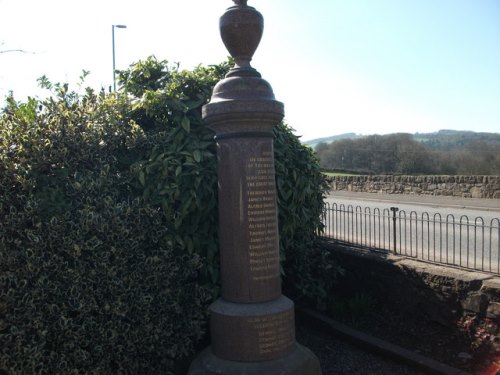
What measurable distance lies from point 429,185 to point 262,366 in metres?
19.2

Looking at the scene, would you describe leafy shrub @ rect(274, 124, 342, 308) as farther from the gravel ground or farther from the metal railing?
the metal railing

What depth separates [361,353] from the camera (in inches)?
202

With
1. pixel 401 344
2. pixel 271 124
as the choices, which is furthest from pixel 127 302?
pixel 401 344

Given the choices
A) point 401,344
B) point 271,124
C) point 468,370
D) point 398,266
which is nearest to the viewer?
point 271,124

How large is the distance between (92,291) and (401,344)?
340cm

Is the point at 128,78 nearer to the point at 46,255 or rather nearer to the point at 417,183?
the point at 46,255

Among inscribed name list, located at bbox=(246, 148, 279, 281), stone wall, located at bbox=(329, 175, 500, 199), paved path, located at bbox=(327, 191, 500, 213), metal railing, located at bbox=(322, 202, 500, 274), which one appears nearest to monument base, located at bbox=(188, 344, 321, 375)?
inscribed name list, located at bbox=(246, 148, 279, 281)

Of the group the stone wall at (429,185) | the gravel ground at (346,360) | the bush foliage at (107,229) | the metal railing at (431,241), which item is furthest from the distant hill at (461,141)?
the bush foliage at (107,229)

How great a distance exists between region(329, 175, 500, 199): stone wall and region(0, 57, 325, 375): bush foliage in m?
13.0

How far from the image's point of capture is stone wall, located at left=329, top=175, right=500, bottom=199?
18.4m

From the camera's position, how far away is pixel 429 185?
2109 cm

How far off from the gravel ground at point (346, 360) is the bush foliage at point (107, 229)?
55.2 inches

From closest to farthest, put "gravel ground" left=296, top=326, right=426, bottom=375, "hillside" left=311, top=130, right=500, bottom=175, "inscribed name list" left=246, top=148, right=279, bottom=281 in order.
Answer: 1. "inscribed name list" left=246, top=148, right=279, bottom=281
2. "gravel ground" left=296, top=326, right=426, bottom=375
3. "hillside" left=311, top=130, right=500, bottom=175

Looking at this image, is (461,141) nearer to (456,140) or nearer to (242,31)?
(456,140)
